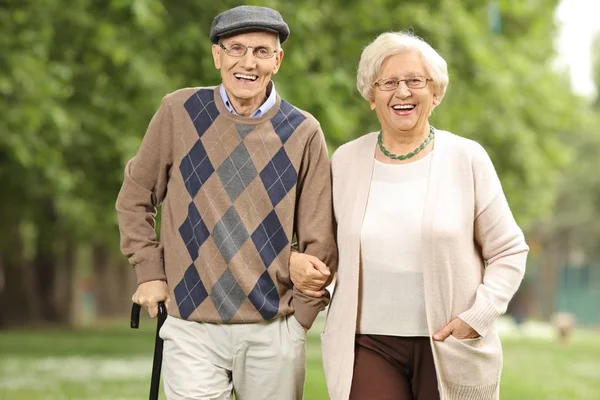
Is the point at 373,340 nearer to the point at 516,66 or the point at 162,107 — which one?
the point at 162,107

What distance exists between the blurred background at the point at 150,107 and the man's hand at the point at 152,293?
6.28 metres

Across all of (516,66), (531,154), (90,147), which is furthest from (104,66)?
(531,154)


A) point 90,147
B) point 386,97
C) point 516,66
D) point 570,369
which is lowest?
point 570,369

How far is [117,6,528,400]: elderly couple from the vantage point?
5125 millimetres

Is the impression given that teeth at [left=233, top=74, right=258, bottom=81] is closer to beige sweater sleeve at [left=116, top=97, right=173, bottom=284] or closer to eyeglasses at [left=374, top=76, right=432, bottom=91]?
beige sweater sleeve at [left=116, top=97, right=173, bottom=284]

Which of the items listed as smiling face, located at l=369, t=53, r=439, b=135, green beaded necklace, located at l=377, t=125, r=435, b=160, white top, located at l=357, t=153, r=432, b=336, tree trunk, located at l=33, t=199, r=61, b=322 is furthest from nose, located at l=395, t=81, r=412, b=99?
tree trunk, located at l=33, t=199, r=61, b=322

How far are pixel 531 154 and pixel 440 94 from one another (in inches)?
736

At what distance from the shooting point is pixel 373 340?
5199mm

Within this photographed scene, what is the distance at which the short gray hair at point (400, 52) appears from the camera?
5.25 m

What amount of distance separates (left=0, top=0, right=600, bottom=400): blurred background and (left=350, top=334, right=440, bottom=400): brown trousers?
6.61 m

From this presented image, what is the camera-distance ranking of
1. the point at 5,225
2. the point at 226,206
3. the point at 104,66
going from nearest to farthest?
the point at 226,206 < the point at 104,66 < the point at 5,225

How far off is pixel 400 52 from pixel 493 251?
884 mm

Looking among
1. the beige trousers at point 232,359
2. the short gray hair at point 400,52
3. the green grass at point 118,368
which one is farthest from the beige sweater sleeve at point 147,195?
the green grass at point 118,368

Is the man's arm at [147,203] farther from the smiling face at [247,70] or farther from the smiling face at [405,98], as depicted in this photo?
the smiling face at [405,98]
